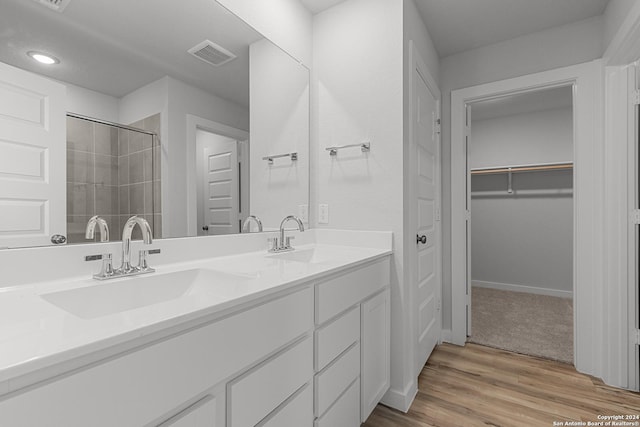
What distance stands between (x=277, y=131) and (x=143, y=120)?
2.74 ft

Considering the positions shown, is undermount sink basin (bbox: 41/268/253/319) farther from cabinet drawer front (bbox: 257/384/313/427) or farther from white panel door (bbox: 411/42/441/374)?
white panel door (bbox: 411/42/441/374)

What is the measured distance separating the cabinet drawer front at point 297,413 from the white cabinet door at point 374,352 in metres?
0.43

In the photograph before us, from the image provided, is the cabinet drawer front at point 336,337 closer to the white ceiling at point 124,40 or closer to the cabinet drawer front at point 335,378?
the cabinet drawer front at point 335,378

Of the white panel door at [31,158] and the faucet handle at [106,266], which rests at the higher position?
the white panel door at [31,158]

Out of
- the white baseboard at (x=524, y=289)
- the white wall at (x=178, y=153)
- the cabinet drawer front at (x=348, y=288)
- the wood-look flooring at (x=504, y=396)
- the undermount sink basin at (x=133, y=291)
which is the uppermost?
the white wall at (x=178, y=153)

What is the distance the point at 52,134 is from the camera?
0.96m

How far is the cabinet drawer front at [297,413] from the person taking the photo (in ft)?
3.10

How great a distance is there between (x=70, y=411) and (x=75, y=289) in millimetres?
478

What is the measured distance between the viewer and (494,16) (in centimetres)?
213

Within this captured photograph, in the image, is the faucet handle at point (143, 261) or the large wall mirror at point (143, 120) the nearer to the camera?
the large wall mirror at point (143, 120)

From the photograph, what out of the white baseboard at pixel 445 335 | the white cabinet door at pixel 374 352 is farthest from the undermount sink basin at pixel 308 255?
the white baseboard at pixel 445 335

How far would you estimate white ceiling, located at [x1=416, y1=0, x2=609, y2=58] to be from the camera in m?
2.00

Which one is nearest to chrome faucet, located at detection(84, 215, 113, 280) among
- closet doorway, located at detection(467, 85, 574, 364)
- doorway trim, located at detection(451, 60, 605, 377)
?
doorway trim, located at detection(451, 60, 605, 377)

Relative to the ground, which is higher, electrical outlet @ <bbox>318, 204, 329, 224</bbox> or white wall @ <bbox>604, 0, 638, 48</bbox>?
white wall @ <bbox>604, 0, 638, 48</bbox>
